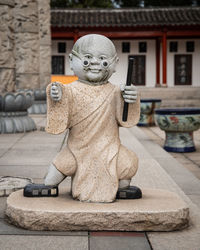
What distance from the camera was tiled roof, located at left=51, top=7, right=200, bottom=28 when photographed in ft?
68.3

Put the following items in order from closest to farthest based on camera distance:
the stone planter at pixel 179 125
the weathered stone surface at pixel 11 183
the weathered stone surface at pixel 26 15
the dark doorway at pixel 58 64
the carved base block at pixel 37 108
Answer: the weathered stone surface at pixel 11 183
the stone planter at pixel 179 125
the weathered stone surface at pixel 26 15
the carved base block at pixel 37 108
the dark doorway at pixel 58 64

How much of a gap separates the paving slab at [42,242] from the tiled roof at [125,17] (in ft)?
62.6

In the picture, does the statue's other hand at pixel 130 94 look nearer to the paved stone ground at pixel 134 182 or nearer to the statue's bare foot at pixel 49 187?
the statue's bare foot at pixel 49 187

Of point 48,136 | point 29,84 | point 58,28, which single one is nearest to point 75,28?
point 58,28

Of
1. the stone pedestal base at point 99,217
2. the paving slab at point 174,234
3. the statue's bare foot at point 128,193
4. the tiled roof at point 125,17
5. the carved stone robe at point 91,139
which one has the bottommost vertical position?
the paving slab at point 174,234

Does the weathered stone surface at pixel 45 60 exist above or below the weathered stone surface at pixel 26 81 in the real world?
above

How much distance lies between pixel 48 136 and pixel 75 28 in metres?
15.0

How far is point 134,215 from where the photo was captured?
253cm

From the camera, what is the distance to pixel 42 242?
7.66ft

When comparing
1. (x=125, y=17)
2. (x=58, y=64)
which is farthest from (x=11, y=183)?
(x=58, y=64)

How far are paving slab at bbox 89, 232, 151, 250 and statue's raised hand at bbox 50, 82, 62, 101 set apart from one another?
894 millimetres

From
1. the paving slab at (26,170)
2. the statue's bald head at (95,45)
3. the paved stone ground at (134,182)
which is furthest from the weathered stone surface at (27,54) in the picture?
the statue's bald head at (95,45)

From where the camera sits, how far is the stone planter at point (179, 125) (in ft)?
21.7

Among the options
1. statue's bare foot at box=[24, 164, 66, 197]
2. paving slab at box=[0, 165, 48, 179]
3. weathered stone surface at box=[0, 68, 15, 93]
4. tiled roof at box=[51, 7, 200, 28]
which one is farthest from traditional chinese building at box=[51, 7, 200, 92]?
statue's bare foot at box=[24, 164, 66, 197]
